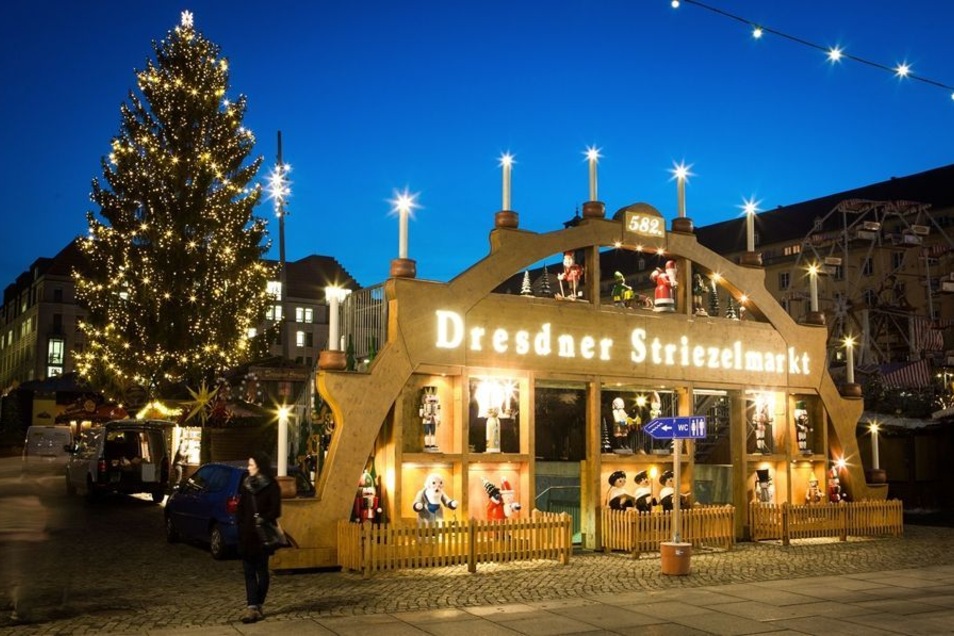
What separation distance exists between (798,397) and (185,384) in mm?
24208

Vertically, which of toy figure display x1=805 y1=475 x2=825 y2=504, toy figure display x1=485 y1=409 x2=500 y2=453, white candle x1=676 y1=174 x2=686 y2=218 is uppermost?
white candle x1=676 y1=174 x2=686 y2=218

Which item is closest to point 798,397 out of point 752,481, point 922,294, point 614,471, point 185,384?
point 752,481

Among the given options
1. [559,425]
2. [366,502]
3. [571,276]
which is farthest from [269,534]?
[559,425]

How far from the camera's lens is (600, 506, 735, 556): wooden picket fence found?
1540 cm

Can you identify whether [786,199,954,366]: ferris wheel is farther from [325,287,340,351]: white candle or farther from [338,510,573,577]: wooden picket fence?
[325,287,340,351]: white candle

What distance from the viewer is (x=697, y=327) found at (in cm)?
1791

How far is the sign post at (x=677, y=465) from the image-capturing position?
13.4 metres

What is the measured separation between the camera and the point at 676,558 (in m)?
13.4

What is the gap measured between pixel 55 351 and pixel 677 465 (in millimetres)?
92062

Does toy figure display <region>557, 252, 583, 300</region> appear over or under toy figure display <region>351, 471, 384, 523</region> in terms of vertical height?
over

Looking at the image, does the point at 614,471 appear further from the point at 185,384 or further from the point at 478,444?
the point at 185,384

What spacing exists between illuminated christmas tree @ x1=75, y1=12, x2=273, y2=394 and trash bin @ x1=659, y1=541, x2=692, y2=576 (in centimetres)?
2510

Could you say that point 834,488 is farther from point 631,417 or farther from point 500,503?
point 500,503

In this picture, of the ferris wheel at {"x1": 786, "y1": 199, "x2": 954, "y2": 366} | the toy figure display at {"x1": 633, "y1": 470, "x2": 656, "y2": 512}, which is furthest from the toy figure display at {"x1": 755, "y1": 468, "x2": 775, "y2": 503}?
the ferris wheel at {"x1": 786, "y1": 199, "x2": 954, "y2": 366}
